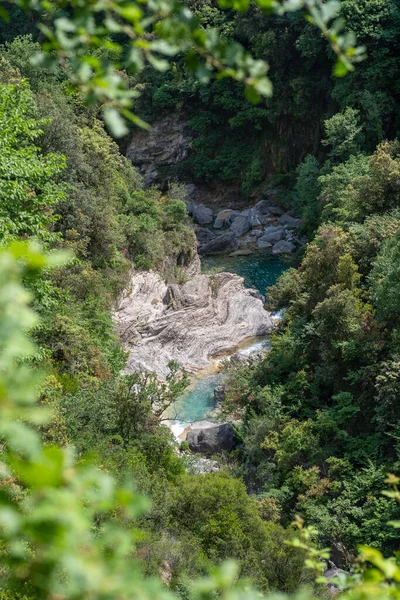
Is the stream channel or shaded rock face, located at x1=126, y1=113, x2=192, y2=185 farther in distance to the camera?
shaded rock face, located at x1=126, y1=113, x2=192, y2=185

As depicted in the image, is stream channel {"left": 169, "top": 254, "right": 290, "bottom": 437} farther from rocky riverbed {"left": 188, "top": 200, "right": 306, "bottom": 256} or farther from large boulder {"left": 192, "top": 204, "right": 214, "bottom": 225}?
large boulder {"left": 192, "top": 204, "right": 214, "bottom": 225}

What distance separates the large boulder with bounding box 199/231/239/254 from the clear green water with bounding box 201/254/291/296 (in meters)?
0.66

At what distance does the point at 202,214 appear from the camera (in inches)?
1454

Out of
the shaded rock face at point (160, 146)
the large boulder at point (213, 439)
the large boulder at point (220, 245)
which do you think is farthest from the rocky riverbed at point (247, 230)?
the large boulder at point (213, 439)

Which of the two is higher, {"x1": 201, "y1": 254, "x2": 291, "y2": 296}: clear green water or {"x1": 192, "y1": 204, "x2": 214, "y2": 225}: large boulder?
{"x1": 192, "y1": 204, "x2": 214, "y2": 225}: large boulder

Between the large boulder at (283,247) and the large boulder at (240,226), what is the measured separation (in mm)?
3407

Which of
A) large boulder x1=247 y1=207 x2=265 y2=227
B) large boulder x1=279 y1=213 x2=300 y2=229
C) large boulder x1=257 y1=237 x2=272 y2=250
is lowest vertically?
large boulder x1=257 y1=237 x2=272 y2=250

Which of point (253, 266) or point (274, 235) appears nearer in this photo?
point (253, 266)

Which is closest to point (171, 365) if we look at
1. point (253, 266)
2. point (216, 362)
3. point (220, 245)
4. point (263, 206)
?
point (216, 362)

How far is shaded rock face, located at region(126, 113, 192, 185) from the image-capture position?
132ft

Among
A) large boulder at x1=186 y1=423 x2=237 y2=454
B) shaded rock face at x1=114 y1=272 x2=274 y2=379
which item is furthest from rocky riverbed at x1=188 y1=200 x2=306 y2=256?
large boulder at x1=186 y1=423 x2=237 y2=454

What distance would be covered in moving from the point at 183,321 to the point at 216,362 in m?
2.24

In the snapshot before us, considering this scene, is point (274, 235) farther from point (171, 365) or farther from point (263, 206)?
point (171, 365)

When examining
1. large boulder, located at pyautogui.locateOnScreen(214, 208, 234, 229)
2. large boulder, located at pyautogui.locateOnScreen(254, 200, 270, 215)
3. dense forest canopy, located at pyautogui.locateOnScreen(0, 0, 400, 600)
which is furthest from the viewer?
large boulder, located at pyautogui.locateOnScreen(254, 200, 270, 215)
